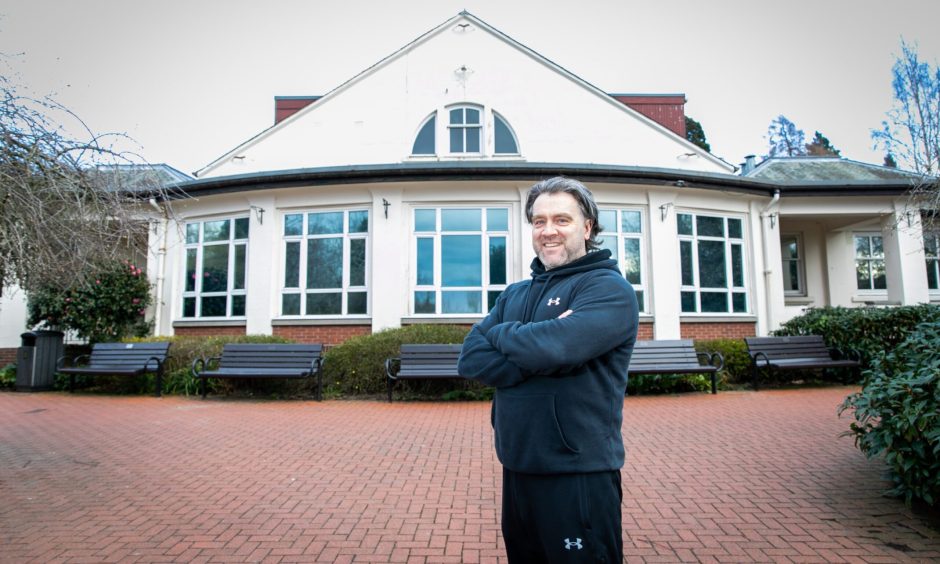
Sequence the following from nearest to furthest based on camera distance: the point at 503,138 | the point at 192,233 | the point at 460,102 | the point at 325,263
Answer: the point at 325,263
the point at 192,233
the point at 460,102
the point at 503,138

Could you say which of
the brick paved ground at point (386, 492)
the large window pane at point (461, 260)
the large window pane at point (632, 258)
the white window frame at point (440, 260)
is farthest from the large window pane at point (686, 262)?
the brick paved ground at point (386, 492)

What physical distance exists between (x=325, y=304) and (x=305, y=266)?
1048mm

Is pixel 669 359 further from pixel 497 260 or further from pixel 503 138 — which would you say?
pixel 503 138

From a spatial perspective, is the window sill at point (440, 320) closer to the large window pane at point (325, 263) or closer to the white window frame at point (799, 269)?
the large window pane at point (325, 263)

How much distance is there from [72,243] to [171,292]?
8.96m

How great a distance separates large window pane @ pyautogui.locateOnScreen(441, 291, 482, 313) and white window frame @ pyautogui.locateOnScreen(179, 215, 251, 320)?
4.82 metres

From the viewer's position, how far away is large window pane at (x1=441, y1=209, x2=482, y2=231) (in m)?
11.7

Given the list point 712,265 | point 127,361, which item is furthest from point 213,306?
point 712,265

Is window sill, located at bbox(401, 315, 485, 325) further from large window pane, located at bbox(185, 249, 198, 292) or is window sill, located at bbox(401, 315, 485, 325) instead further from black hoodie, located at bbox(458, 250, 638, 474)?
black hoodie, located at bbox(458, 250, 638, 474)

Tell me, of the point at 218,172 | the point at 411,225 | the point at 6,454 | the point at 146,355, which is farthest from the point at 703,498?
the point at 218,172

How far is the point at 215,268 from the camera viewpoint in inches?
494

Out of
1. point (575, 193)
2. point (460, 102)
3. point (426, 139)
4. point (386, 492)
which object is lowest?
point (386, 492)

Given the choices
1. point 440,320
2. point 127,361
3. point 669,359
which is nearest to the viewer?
point 669,359

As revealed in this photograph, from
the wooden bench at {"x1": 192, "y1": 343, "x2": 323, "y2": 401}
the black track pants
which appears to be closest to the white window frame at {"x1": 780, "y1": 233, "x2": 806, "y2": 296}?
the wooden bench at {"x1": 192, "y1": 343, "x2": 323, "y2": 401}
